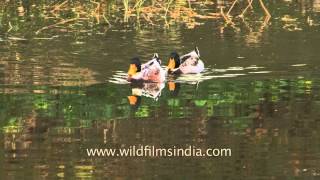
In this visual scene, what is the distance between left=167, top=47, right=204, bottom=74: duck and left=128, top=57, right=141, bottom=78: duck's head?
0.89 m

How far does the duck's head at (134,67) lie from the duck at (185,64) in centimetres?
89

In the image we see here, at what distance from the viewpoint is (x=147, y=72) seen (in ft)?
64.5

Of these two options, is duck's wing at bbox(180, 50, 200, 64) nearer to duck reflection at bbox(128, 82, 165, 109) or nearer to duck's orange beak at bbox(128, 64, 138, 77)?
duck reflection at bbox(128, 82, 165, 109)

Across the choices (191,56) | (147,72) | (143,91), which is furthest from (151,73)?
(191,56)

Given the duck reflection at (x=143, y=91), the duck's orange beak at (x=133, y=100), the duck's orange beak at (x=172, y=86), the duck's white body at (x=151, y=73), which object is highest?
the duck's white body at (x=151, y=73)

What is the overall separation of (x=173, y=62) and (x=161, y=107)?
13.2 feet

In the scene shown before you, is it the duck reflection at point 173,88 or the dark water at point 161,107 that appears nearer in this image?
the dark water at point 161,107

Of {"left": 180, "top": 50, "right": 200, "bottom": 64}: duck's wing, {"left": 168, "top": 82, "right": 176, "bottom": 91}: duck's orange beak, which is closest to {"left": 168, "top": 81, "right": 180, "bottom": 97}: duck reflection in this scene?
{"left": 168, "top": 82, "right": 176, "bottom": 91}: duck's orange beak

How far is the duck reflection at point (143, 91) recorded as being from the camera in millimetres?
17578

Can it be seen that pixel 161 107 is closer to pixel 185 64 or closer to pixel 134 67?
pixel 134 67

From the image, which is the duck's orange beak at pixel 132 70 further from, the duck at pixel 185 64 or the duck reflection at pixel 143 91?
the duck at pixel 185 64

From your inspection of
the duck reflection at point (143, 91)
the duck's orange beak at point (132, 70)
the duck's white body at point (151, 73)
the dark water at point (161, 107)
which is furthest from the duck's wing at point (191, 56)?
the duck's orange beak at point (132, 70)

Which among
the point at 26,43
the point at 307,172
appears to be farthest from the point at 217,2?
the point at 307,172

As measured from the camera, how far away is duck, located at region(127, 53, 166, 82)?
64.3 ft
